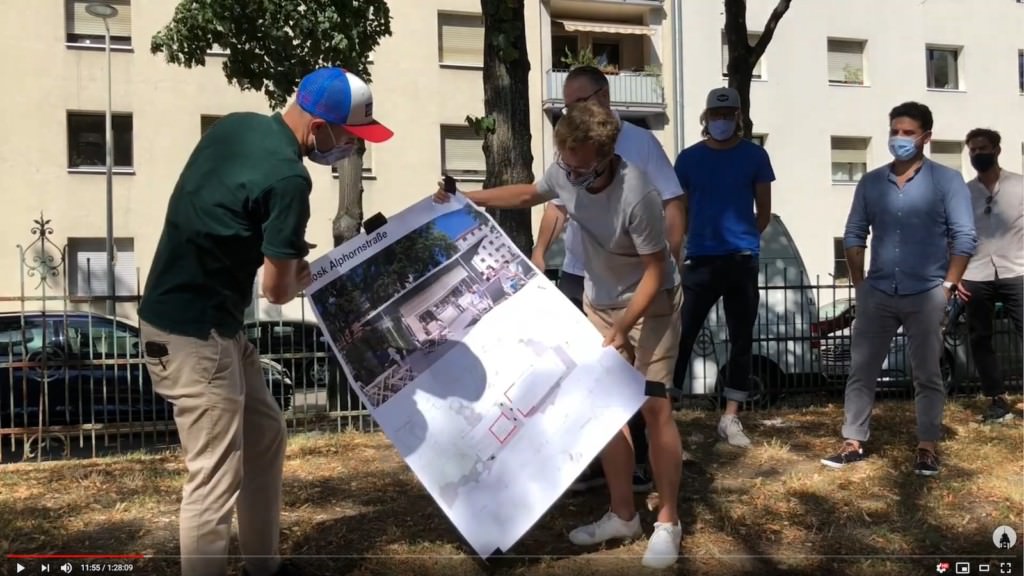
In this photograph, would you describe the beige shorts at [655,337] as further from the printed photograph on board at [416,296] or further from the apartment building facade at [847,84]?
the apartment building facade at [847,84]

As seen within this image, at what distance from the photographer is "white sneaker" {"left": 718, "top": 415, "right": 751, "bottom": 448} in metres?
5.06

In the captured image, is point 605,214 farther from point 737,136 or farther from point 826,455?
point 826,455

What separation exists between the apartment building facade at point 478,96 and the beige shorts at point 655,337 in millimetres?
15460

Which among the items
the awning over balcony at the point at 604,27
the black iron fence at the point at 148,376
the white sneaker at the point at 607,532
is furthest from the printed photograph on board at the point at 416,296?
the awning over balcony at the point at 604,27

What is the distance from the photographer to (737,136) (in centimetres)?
488

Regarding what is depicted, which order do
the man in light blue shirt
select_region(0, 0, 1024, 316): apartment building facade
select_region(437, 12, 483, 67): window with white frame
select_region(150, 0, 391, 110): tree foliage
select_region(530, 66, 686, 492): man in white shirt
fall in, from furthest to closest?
select_region(437, 12, 483, 67): window with white frame
select_region(0, 0, 1024, 316): apartment building facade
select_region(150, 0, 391, 110): tree foliage
the man in light blue shirt
select_region(530, 66, 686, 492): man in white shirt

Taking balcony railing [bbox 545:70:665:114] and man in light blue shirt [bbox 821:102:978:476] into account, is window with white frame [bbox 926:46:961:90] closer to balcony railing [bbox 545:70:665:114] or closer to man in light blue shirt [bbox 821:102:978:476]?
balcony railing [bbox 545:70:665:114]

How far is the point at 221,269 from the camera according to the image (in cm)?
277

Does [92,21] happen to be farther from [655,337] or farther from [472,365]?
[655,337]

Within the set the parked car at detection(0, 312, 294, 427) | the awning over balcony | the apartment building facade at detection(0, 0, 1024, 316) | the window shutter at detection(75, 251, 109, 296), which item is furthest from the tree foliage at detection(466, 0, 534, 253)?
the awning over balcony

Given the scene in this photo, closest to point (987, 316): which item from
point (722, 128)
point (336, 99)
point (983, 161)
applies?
point (983, 161)

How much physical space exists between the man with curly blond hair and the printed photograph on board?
0.23 meters

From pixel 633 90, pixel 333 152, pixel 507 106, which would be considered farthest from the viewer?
pixel 633 90

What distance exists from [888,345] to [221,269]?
138 inches
